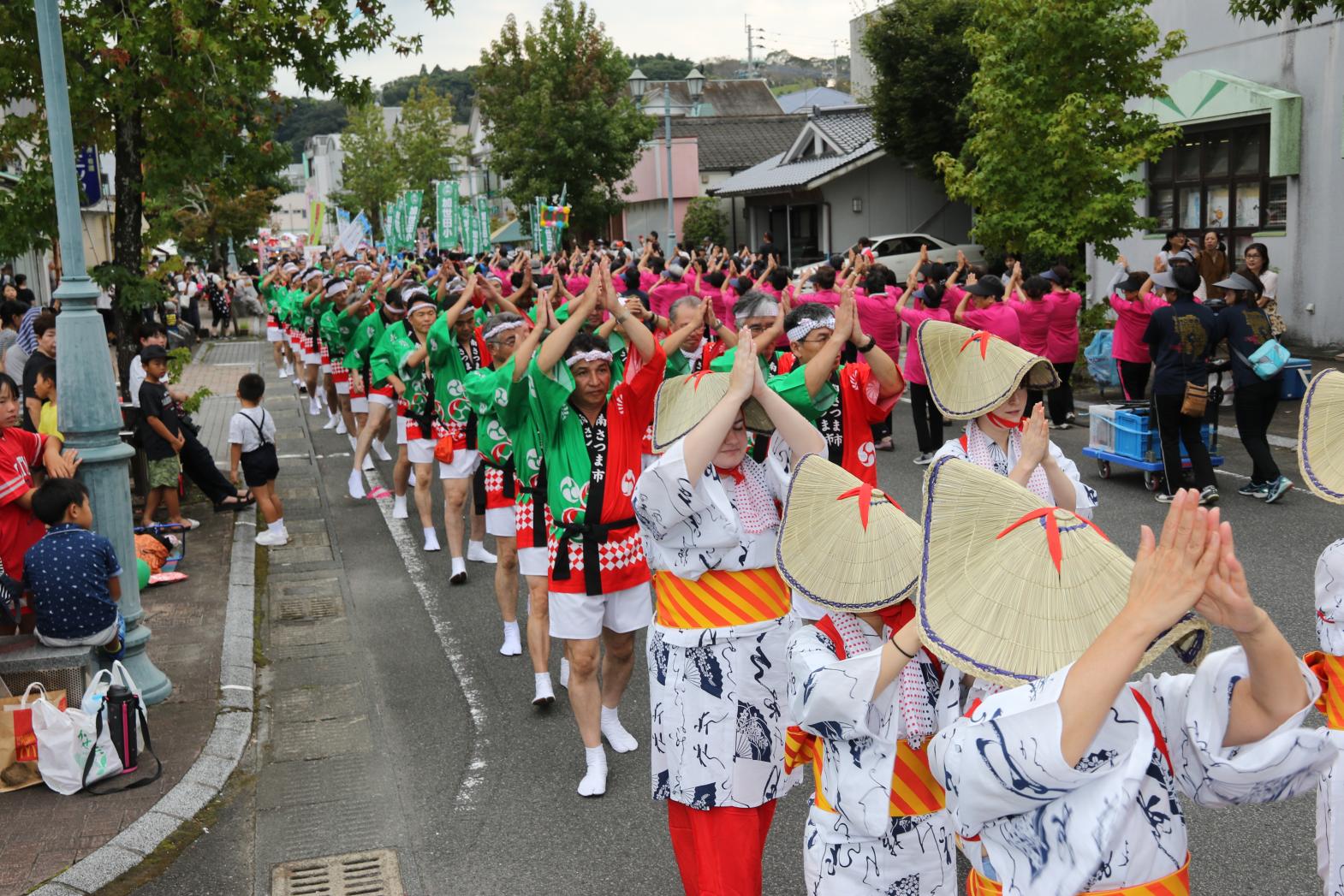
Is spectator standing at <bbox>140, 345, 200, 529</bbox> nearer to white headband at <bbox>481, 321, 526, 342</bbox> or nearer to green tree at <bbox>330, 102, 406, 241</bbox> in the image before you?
white headband at <bbox>481, 321, 526, 342</bbox>

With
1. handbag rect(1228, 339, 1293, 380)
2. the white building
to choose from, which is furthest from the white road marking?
the white building

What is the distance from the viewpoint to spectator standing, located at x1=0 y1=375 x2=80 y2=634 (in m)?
6.91

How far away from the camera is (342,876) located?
511 centimetres

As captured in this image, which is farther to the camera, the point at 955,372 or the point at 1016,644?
the point at 955,372

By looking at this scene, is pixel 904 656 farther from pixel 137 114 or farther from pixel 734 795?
pixel 137 114

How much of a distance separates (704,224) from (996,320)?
30047 millimetres

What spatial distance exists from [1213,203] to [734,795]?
746 inches

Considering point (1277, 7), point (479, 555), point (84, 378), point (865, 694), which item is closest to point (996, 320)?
point (1277, 7)

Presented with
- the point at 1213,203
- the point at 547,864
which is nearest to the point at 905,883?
the point at 547,864

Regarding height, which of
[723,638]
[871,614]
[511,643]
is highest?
[871,614]

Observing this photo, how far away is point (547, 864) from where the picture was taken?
5090mm

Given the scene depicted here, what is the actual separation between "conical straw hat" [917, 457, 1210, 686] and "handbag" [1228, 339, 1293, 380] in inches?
344

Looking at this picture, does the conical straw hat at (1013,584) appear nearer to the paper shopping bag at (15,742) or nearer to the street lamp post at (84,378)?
the paper shopping bag at (15,742)

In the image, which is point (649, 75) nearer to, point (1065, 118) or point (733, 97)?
point (733, 97)
